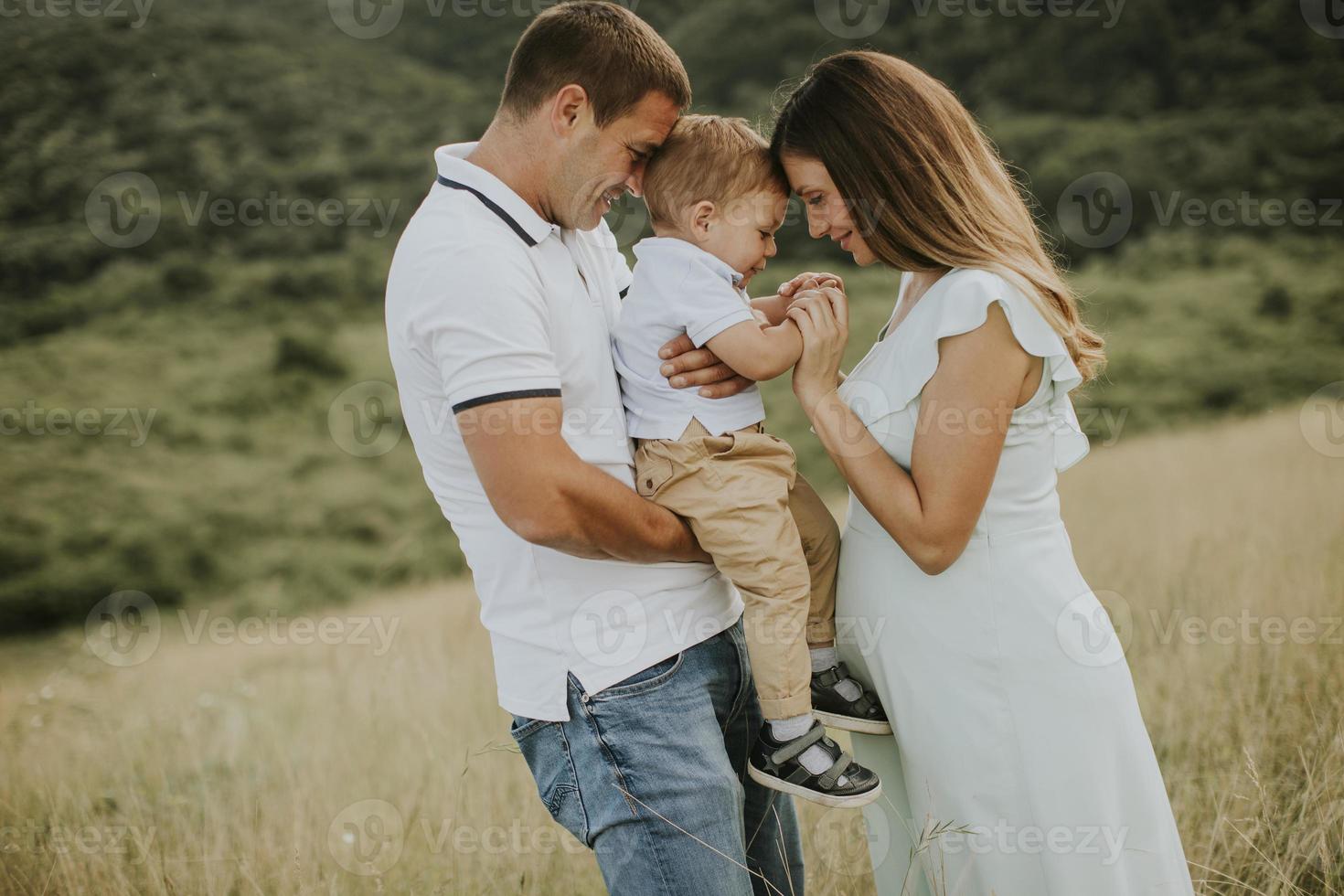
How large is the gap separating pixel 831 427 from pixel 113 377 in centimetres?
2823

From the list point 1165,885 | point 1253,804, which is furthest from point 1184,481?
point 1165,885

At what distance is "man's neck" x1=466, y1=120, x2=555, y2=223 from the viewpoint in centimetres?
213

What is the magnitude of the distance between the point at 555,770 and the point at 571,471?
2.11ft

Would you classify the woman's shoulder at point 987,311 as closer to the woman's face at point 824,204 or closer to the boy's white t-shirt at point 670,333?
the woman's face at point 824,204

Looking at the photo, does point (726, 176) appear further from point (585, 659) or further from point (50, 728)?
point (50, 728)

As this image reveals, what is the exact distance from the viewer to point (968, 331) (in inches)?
81.3

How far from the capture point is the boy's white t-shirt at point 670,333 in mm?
2266

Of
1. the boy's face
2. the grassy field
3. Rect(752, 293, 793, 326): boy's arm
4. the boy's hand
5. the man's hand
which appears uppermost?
the boy's face

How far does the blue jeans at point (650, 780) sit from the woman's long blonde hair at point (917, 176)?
1.02m

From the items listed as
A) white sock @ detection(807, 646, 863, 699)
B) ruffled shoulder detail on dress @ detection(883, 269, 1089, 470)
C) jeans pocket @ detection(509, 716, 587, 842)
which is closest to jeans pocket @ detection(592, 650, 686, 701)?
jeans pocket @ detection(509, 716, 587, 842)

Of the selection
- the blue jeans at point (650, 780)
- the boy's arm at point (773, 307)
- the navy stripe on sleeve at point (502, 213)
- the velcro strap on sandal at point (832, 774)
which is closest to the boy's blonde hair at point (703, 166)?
the boy's arm at point (773, 307)

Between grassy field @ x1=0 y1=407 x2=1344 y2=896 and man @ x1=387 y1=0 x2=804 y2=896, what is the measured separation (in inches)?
32.5

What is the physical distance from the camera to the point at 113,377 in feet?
85.8

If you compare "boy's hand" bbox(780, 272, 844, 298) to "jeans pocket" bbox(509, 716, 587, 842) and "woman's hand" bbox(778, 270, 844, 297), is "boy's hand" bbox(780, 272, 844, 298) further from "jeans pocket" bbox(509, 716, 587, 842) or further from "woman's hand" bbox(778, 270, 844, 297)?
"jeans pocket" bbox(509, 716, 587, 842)
